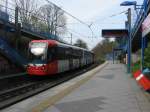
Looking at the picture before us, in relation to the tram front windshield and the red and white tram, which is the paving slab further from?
the tram front windshield

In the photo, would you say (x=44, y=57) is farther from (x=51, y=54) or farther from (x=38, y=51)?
(x=38, y=51)

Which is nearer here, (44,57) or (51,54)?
(44,57)

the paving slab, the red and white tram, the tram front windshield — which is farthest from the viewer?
the tram front windshield

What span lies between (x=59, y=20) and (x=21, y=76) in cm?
4598

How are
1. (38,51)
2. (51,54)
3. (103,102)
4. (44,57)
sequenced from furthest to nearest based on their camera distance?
(38,51)
(51,54)
(44,57)
(103,102)

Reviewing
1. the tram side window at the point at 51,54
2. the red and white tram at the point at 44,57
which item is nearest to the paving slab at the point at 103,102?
the red and white tram at the point at 44,57

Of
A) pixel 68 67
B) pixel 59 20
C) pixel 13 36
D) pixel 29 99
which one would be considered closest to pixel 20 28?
pixel 13 36

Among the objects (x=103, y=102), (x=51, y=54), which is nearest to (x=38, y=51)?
(x=51, y=54)

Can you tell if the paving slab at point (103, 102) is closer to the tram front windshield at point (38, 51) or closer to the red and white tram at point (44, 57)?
the red and white tram at point (44, 57)

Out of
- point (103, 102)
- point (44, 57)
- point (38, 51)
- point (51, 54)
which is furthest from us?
point (38, 51)

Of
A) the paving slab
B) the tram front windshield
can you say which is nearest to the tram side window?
the tram front windshield

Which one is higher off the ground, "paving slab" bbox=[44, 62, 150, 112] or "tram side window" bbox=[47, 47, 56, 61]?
"tram side window" bbox=[47, 47, 56, 61]

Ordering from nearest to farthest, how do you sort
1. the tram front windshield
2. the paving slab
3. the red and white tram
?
1. the paving slab
2. the red and white tram
3. the tram front windshield

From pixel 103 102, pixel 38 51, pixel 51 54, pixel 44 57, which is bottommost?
pixel 103 102
